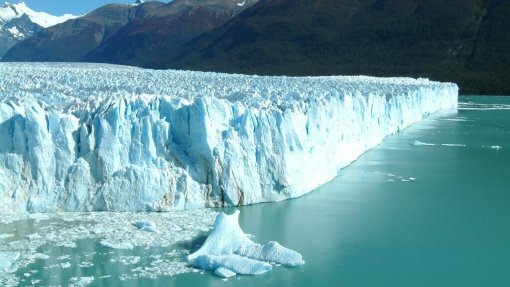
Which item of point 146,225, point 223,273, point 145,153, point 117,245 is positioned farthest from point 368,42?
point 223,273

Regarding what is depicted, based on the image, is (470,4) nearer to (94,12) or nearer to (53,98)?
(53,98)

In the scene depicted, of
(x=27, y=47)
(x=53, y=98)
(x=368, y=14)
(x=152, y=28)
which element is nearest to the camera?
(x=53, y=98)

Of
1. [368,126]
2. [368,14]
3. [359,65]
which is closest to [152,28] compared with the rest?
[368,14]

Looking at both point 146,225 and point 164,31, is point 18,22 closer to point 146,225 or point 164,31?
point 164,31

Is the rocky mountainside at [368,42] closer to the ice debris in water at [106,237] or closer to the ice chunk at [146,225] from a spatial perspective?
the ice debris in water at [106,237]

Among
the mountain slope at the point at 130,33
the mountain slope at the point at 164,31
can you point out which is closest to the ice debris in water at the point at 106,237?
the mountain slope at the point at 130,33

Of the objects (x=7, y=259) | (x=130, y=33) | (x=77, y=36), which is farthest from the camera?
(x=77, y=36)
